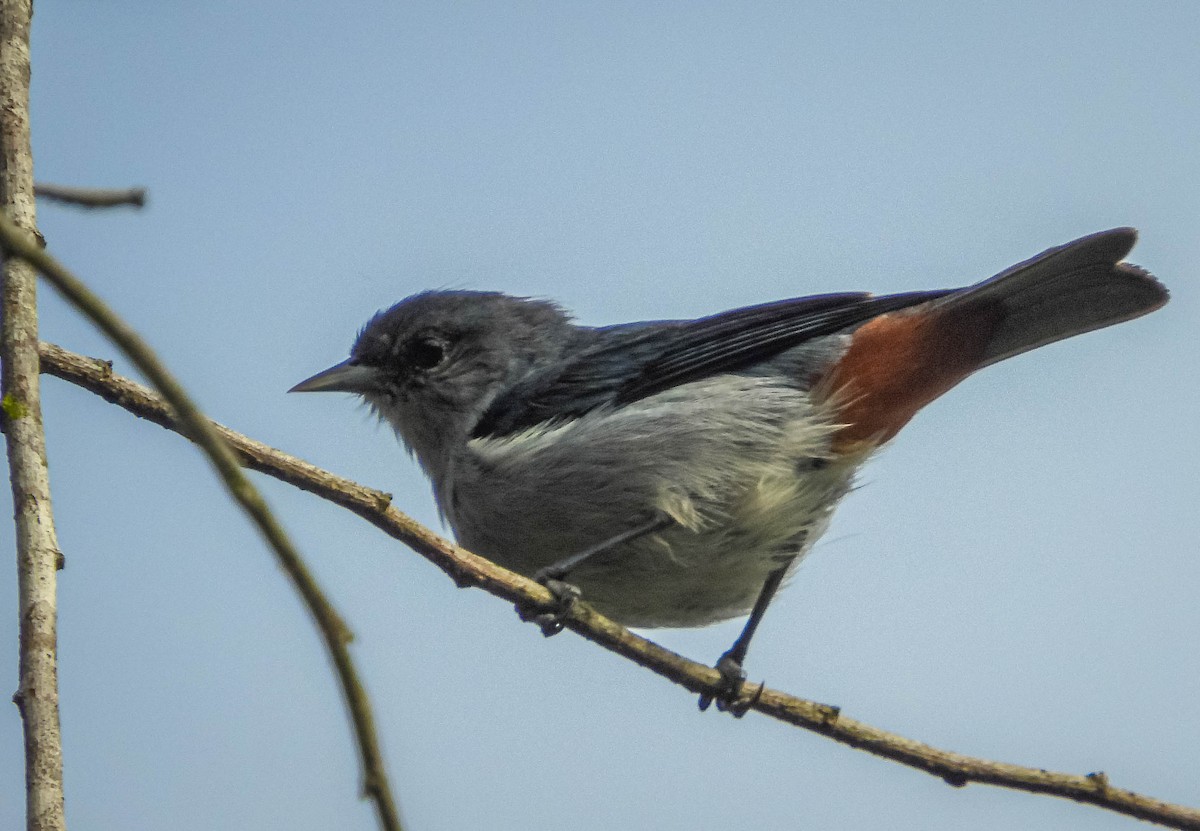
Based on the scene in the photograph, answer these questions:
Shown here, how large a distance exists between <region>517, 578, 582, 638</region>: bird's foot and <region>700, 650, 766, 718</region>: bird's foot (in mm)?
786

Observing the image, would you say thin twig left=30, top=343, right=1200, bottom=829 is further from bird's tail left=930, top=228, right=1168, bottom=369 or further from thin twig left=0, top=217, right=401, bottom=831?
bird's tail left=930, top=228, right=1168, bottom=369

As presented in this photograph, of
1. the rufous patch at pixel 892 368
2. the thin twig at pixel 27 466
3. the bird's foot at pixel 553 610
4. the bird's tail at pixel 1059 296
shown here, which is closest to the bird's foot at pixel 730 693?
the bird's foot at pixel 553 610

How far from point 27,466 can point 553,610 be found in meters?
1.75

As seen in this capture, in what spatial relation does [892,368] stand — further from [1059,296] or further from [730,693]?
[730,693]

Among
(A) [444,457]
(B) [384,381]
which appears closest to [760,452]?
(A) [444,457]

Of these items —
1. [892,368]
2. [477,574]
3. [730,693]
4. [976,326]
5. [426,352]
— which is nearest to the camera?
[477,574]

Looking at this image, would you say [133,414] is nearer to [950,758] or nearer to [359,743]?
[359,743]

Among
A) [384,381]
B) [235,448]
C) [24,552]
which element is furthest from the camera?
[384,381]

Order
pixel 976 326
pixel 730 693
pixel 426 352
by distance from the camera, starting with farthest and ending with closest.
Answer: pixel 426 352 < pixel 976 326 < pixel 730 693

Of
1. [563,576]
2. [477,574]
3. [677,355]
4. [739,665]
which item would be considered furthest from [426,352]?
[477,574]

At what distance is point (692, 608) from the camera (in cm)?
529

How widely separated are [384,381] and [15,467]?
9.89 feet

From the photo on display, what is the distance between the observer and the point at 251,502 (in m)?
2.12

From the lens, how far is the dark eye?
5.98 metres
